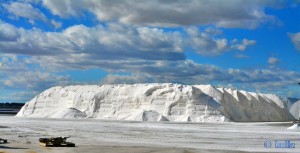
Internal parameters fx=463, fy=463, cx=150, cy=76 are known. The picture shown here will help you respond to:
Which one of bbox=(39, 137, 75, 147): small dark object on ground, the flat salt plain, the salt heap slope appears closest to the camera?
the flat salt plain

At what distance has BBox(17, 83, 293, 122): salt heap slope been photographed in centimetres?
6956

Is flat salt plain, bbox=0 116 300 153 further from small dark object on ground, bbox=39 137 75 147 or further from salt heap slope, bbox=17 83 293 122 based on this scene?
salt heap slope, bbox=17 83 293 122

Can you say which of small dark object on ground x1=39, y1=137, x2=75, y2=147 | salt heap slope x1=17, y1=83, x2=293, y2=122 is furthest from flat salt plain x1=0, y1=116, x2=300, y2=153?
salt heap slope x1=17, y1=83, x2=293, y2=122

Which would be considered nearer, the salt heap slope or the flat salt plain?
the flat salt plain

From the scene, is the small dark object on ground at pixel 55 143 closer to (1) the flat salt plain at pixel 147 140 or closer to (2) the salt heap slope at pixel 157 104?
(1) the flat salt plain at pixel 147 140

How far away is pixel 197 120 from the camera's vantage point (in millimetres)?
66250

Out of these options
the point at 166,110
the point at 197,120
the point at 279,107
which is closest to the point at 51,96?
the point at 166,110

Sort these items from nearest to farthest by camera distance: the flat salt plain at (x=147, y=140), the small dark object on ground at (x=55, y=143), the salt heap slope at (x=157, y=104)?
the flat salt plain at (x=147, y=140), the small dark object on ground at (x=55, y=143), the salt heap slope at (x=157, y=104)

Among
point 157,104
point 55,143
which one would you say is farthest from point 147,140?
point 157,104

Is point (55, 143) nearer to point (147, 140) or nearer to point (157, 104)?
→ point (147, 140)

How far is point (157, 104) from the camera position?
74438mm

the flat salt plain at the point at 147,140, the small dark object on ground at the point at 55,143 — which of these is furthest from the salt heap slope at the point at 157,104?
the small dark object on ground at the point at 55,143

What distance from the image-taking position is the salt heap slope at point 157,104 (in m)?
69.6

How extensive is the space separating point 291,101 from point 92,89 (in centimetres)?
4451
